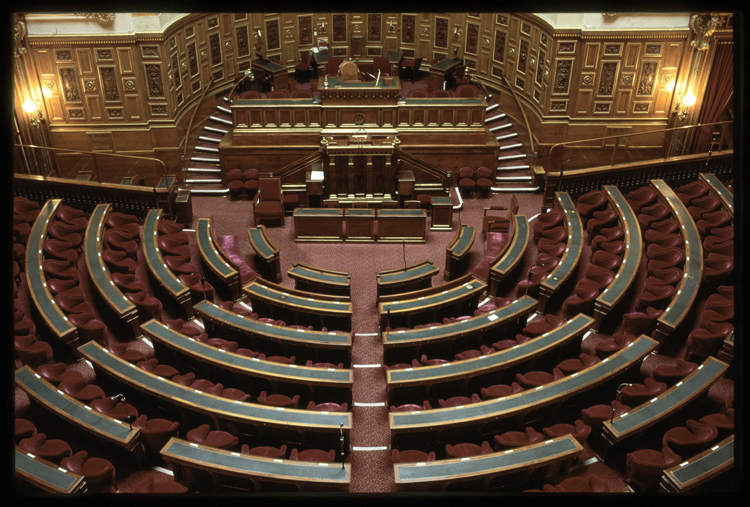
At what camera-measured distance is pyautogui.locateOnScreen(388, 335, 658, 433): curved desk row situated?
6457 millimetres

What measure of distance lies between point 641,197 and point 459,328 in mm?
4620

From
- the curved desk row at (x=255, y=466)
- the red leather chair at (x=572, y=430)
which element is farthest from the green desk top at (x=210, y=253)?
the red leather chair at (x=572, y=430)

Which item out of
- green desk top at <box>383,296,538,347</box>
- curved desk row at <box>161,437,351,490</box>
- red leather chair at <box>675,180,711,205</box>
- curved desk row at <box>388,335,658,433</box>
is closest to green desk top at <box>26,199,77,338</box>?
curved desk row at <box>161,437,351,490</box>

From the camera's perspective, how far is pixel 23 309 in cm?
785

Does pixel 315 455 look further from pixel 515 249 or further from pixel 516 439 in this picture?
pixel 515 249

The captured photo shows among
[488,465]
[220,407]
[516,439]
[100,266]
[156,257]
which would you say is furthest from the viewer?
[156,257]

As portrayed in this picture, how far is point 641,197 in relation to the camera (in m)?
10.3

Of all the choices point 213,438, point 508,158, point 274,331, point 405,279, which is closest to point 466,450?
point 213,438

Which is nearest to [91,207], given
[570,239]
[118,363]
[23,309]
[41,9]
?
[23,309]

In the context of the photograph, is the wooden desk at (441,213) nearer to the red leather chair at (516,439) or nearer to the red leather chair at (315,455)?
the red leather chair at (516,439)

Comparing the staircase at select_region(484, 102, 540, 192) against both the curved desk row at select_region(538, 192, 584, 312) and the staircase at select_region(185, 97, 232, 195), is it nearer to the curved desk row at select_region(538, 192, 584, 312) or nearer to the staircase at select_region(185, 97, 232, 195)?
the curved desk row at select_region(538, 192, 584, 312)

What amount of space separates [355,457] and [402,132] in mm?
7599

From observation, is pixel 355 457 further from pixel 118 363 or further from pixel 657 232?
pixel 657 232

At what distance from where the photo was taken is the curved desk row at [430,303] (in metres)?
8.51
